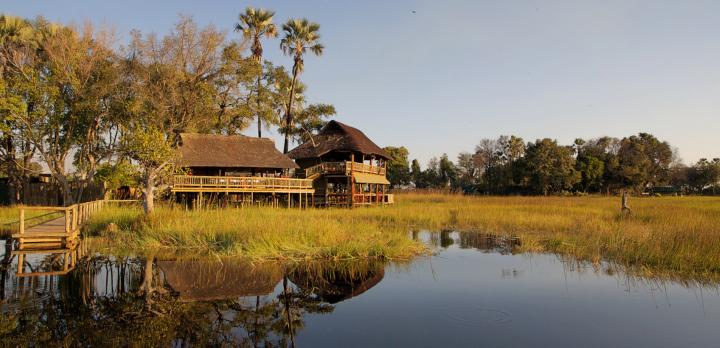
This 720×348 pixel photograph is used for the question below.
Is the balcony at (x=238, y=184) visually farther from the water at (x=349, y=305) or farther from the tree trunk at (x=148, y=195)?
the water at (x=349, y=305)

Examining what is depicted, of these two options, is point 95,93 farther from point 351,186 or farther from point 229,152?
point 351,186

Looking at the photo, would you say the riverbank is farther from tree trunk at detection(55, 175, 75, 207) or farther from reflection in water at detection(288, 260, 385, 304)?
tree trunk at detection(55, 175, 75, 207)

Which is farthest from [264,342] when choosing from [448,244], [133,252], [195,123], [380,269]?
[195,123]

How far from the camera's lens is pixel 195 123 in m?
31.4

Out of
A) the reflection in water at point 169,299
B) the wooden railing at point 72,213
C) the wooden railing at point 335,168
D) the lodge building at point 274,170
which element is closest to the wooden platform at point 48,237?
the wooden railing at point 72,213

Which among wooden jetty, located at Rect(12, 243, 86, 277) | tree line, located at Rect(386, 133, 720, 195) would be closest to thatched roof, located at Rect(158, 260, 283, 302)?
wooden jetty, located at Rect(12, 243, 86, 277)

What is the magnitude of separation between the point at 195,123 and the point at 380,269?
24171mm

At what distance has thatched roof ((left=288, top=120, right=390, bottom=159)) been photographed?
32.7m

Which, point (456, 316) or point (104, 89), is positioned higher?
Answer: point (104, 89)

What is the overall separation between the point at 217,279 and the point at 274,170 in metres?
24.8

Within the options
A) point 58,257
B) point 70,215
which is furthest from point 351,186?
point 58,257

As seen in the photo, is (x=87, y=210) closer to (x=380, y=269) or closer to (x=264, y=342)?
(x=380, y=269)

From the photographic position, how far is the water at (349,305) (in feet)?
21.1

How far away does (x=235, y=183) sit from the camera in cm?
2809
